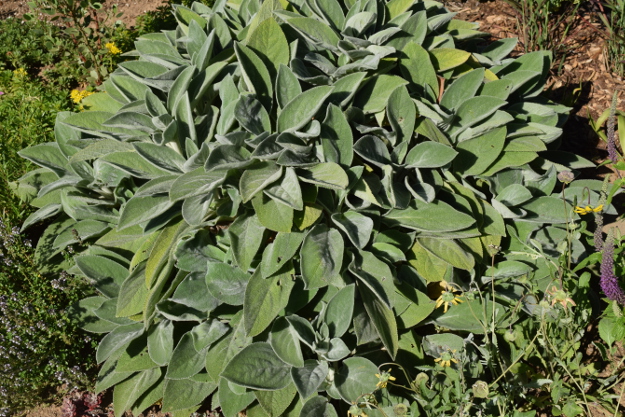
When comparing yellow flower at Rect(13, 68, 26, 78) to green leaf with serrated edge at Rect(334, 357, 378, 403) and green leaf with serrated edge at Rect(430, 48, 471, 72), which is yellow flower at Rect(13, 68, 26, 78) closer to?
green leaf with serrated edge at Rect(430, 48, 471, 72)

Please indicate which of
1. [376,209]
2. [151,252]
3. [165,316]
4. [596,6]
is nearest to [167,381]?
[165,316]

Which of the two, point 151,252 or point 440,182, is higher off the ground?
point 440,182

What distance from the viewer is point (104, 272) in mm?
2654

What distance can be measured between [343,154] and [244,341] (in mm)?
976

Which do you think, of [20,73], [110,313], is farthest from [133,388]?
[20,73]

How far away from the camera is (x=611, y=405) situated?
256 cm

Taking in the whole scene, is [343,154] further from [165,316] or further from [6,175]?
[6,175]

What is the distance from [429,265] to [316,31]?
126cm

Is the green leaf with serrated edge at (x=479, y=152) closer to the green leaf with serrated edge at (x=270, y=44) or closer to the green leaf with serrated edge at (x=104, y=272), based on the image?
Answer: the green leaf with serrated edge at (x=270, y=44)

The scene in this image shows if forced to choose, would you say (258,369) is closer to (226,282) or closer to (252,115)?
(226,282)

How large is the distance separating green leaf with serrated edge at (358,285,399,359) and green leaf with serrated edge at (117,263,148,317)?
103 centimetres

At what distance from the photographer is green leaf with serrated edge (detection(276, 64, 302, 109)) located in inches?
93.7

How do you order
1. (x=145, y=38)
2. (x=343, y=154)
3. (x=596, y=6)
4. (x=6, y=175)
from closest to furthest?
1. (x=343, y=154)
2. (x=145, y=38)
3. (x=6, y=175)
4. (x=596, y=6)

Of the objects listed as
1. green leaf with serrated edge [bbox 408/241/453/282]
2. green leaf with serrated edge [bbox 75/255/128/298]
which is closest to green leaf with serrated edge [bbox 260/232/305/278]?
green leaf with serrated edge [bbox 408/241/453/282]
